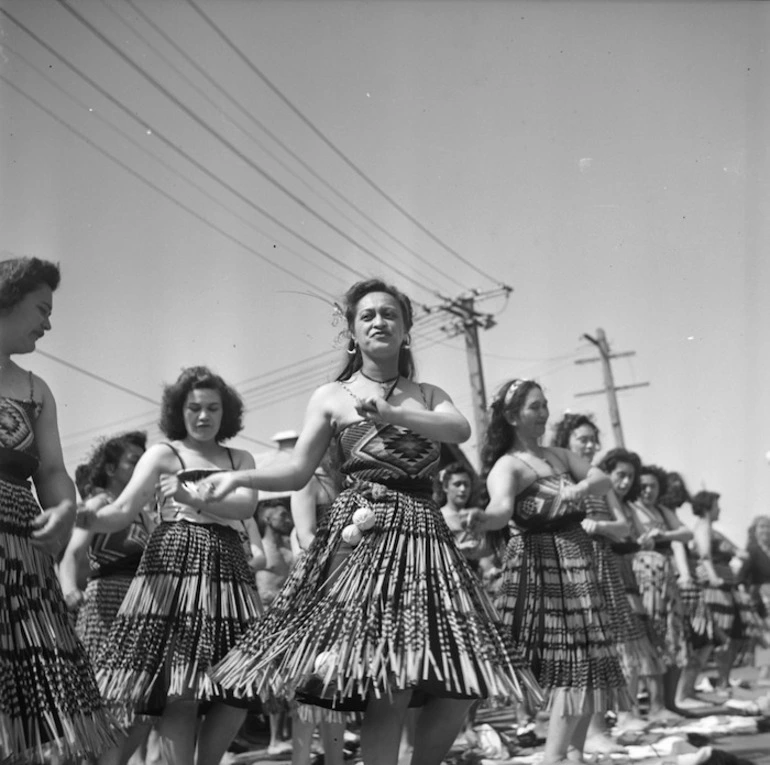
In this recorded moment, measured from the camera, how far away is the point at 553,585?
5426 mm

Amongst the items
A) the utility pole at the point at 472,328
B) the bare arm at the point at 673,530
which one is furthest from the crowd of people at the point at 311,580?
the utility pole at the point at 472,328

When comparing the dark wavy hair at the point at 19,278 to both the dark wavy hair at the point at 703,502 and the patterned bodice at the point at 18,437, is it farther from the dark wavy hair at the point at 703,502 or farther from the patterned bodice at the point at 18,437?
the dark wavy hair at the point at 703,502

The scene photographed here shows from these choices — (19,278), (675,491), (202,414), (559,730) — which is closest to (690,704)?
(675,491)

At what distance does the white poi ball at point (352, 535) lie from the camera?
13.0 feet

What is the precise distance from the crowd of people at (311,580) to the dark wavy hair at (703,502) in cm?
395

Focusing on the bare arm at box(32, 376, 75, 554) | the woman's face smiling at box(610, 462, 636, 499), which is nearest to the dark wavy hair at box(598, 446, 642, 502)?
the woman's face smiling at box(610, 462, 636, 499)

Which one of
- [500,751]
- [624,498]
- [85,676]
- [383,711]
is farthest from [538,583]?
[624,498]

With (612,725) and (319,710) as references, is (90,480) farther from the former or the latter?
(612,725)

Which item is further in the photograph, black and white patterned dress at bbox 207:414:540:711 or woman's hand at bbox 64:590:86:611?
woman's hand at bbox 64:590:86:611

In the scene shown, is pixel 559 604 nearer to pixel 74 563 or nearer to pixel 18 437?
pixel 74 563

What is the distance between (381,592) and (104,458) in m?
2.83

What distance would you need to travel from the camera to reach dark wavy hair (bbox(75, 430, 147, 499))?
6121 mm

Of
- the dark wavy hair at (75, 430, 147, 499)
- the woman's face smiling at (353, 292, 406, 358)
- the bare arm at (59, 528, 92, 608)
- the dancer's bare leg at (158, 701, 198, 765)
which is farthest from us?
the dark wavy hair at (75, 430, 147, 499)

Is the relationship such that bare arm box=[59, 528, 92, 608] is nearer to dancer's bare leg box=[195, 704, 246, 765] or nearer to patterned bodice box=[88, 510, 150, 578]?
patterned bodice box=[88, 510, 150, 578]
